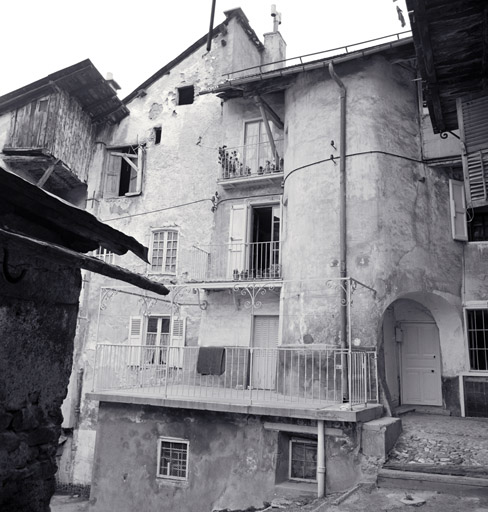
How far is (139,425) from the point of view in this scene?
11922 mm

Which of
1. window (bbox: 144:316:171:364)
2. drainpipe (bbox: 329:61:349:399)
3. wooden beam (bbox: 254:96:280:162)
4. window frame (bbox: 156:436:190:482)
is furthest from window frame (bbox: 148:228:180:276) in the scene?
window frame (bbox: 156:436:190:482)

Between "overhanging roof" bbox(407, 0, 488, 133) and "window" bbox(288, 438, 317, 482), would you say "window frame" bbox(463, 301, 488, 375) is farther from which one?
"overhanging roof" bbox(407, 0, 488, 133)

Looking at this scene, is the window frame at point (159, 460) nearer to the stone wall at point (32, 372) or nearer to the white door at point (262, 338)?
the white door at point (262, 338)

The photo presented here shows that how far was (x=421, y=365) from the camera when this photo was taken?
14.5 metres

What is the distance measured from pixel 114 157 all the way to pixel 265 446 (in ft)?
45.1

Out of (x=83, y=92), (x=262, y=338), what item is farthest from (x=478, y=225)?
(x=83, y=92)

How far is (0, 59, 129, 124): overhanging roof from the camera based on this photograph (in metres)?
17.7

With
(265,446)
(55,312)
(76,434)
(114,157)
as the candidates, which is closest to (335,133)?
(265,446)

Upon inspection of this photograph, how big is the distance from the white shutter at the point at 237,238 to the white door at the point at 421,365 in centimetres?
540

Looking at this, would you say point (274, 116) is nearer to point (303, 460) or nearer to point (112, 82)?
point (112, 82)

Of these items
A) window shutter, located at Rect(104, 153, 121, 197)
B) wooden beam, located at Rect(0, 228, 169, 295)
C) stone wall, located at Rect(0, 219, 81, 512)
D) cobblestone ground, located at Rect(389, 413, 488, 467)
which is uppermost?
window shutter, located at Rect(104, 153, 121, 197)

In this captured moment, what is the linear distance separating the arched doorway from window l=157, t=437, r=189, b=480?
591cm

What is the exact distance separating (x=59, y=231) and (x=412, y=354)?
11.9 meters

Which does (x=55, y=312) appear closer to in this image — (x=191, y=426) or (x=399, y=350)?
(x=191, y=426)
